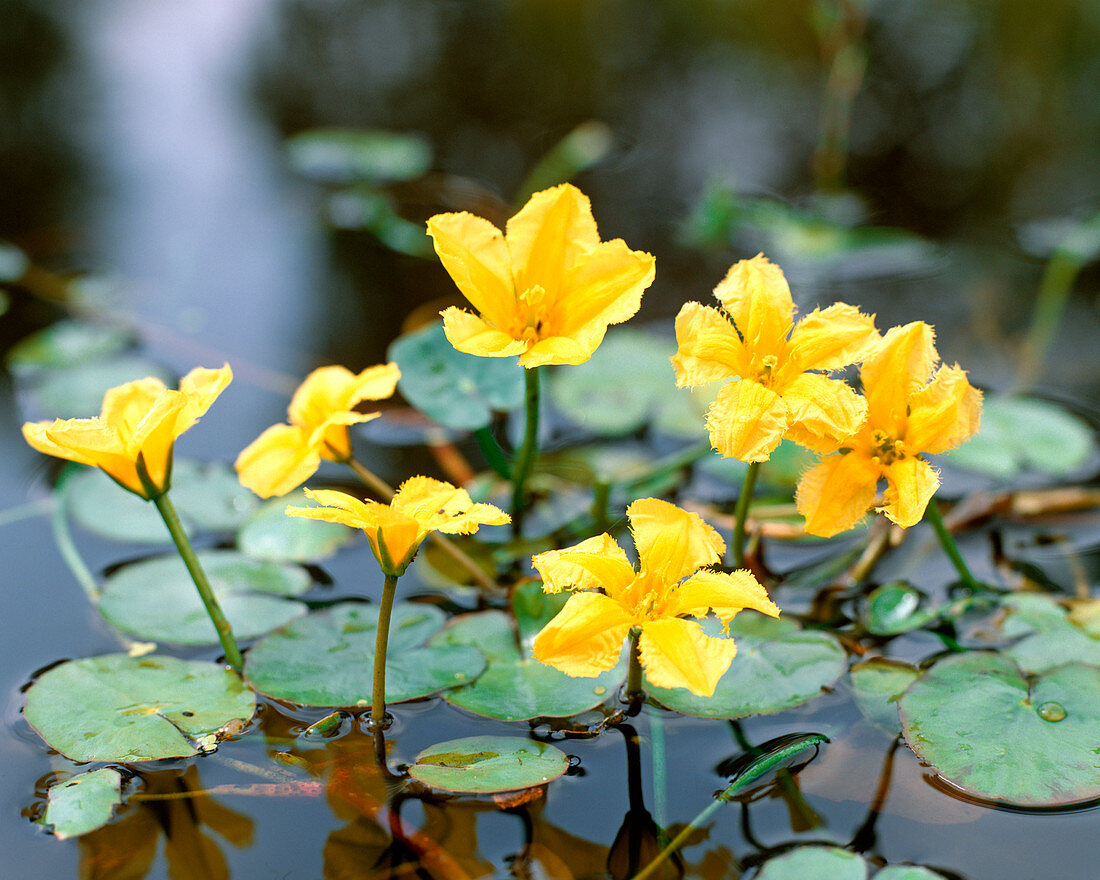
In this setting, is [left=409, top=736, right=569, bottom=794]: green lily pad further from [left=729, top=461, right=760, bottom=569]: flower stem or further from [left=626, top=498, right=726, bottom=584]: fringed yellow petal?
[left=729, top=461, right=760, bottom=569]: flower stem

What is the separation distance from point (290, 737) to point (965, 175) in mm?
2552

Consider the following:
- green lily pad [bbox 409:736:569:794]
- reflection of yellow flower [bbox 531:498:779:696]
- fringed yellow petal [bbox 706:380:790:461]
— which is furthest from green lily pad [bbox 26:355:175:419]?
fringed yellow petal [bbox 706:380:790:461]

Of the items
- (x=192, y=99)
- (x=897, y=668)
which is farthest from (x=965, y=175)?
(x=192, y=99)

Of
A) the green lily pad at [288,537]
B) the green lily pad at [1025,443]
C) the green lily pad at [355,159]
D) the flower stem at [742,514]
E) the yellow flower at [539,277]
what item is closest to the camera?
the yellow flower at [539,277]

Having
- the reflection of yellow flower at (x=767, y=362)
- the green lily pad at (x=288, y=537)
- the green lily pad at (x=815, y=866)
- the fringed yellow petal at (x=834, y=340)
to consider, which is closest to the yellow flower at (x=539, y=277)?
the reflection of yellow flower at (x=767, y=362)

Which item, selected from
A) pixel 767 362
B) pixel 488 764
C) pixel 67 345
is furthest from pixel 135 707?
pixel 67 345

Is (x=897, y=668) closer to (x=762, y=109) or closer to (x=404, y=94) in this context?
(x=762, y=109)

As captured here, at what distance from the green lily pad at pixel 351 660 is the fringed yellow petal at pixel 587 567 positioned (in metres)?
0.28

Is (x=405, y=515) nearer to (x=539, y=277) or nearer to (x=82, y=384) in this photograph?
(x=539, y=277)

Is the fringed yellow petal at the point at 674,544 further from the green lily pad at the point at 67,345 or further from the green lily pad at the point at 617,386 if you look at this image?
the green lily pad at the point at 67,345

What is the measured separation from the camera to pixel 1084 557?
5.21ft

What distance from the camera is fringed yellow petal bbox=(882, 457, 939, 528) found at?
110cm

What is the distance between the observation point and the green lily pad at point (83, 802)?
1060mm

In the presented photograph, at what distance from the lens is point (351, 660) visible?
4.27 ft
